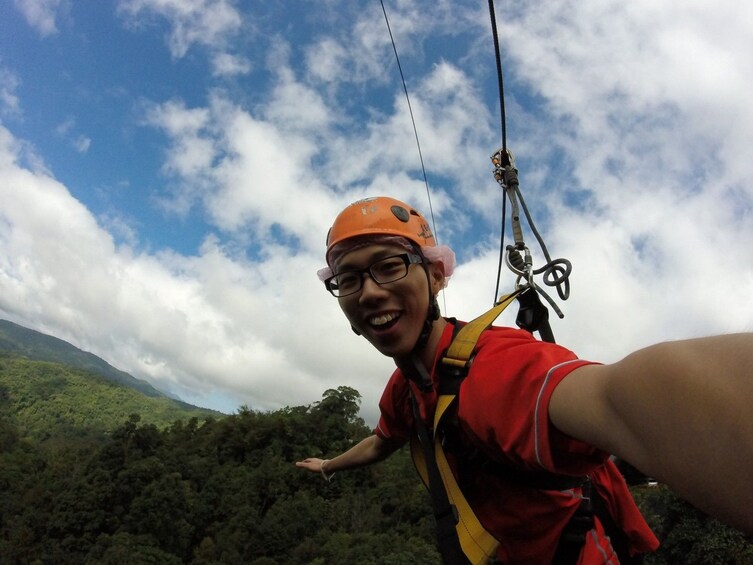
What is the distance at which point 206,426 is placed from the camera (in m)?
58.2

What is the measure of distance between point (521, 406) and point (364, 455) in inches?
80.1

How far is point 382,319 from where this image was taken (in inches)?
80.4

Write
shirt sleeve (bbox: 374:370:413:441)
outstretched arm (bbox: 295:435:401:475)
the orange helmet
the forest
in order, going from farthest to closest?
1. the forest
2. outstretched arm (bbox: 295:435:401:475)
3. shirt sleeve (bbox: 374:370:413:441)
4. the orange helmet

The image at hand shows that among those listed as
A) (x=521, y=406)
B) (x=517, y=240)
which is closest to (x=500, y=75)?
(x=517, y=240)

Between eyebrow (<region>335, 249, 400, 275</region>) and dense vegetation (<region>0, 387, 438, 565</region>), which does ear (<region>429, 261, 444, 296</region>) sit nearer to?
eyebrow (<region>335, 249, 400, 275</region>)

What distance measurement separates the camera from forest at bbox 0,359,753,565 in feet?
114

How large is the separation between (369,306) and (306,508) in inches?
1728

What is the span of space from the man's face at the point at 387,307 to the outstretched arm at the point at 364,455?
3.28 feet

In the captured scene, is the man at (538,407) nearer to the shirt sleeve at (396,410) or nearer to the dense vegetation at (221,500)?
the shirt sleeve at (396,410)

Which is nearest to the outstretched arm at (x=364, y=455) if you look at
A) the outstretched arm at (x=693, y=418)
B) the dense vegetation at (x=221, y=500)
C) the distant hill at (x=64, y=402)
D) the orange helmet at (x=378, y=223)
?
the orange helmet at (x=378, y=223)

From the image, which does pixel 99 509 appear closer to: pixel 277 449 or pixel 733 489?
pixel 277 449

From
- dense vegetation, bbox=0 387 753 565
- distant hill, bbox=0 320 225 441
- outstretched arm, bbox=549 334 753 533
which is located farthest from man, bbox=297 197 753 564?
distant hill, bbox=0 320 225 441

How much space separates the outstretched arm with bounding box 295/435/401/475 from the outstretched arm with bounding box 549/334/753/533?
81.2 inches

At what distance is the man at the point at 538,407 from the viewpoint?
739mm
